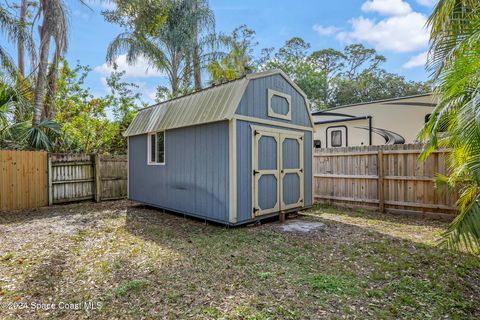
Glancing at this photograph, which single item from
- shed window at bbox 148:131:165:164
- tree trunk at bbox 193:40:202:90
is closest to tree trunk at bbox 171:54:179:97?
tree trunk at bbox 193:40:202:90

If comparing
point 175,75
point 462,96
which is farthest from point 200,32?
point 462,96

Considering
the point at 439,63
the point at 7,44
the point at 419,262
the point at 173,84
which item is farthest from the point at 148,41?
the point at 419,262

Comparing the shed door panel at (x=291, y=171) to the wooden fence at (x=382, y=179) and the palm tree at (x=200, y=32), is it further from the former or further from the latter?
the palm tree at (x=200, y=32)

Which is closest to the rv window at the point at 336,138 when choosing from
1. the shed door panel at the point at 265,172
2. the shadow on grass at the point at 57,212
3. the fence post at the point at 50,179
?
the shed door panel at the point at 265,172

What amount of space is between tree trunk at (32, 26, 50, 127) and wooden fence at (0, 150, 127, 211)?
140 cm

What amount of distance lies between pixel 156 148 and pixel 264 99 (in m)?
3.34

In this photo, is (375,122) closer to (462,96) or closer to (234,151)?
(234,151)

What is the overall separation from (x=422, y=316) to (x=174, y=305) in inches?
90.6

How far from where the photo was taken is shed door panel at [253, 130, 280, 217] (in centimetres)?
560

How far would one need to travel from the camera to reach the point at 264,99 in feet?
19.3

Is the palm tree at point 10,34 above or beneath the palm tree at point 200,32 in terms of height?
beneath

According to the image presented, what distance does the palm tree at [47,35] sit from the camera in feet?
26.7

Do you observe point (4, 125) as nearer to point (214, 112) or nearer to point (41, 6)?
point (41, 6)

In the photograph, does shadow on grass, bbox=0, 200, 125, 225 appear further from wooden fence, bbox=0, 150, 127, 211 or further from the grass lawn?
the grass lawn
